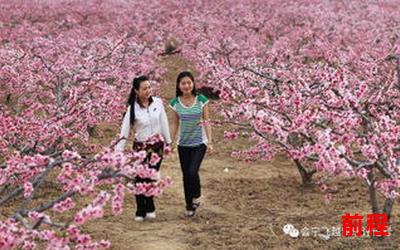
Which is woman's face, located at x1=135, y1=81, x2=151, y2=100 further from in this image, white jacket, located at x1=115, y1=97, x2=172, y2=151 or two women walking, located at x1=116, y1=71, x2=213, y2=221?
white jacket, located at x1=115, y1=97, x2=172, y2=151

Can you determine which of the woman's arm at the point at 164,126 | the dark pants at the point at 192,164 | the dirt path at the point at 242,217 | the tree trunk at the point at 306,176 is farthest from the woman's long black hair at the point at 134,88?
the tree trunk at the point at 306,176

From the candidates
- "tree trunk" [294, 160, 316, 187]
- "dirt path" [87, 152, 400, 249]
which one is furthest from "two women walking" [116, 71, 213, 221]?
"tree trunk" [294, 160, 316, 187]

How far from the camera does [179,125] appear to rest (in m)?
6.89

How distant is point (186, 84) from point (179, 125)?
0.58 meters

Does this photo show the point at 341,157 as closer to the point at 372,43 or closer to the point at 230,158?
the point at 230,158

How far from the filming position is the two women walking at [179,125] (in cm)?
639

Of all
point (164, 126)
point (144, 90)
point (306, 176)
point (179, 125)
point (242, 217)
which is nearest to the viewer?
point (144, 90)

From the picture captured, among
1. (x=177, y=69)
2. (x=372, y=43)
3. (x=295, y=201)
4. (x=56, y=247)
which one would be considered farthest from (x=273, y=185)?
(x=177, y=69)

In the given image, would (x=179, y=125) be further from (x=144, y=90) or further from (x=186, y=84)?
(x=144, y=90)

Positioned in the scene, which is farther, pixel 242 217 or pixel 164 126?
pixel 242 217

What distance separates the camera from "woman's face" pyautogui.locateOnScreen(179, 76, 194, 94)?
21.6ft

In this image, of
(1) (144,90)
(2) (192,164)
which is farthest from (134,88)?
(2) (192,164)

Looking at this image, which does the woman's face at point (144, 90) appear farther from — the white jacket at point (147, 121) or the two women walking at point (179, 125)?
the white jacket at point (147, 121)

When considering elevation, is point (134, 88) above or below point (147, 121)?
above
